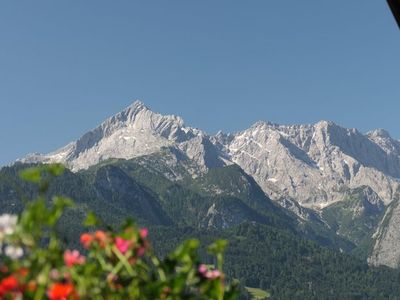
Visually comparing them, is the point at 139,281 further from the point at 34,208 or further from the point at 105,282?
the point at 34,208

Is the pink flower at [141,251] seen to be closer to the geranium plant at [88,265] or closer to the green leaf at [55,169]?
the geranium plant at [88,265]

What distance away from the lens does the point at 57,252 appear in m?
3.02

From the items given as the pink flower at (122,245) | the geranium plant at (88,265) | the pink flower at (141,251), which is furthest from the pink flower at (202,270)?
the pink flower at (122,245)

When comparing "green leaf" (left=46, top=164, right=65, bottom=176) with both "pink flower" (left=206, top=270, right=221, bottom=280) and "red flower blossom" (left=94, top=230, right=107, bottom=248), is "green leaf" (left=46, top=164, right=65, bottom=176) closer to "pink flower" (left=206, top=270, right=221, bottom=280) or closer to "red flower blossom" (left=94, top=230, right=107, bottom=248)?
"red flower blossom" (left=94, top=230, right=107, bottom=248)

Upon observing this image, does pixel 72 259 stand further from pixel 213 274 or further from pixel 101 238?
pixel 213 274

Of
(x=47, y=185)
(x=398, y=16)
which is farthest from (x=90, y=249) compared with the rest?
(x=398, y=16)

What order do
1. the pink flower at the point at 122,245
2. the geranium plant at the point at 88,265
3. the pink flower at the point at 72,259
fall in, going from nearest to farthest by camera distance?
the geranium plant at the point at 88,265
the pink flower at the point at 72,259
the pink flower at the point at 122,245

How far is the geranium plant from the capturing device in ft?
9.19

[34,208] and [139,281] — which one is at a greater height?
[34,208]

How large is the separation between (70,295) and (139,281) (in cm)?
53

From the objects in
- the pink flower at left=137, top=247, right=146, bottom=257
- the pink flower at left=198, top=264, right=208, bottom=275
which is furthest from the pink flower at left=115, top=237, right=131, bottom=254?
the pink flower at left=198, top=264, right=208, bottom=275

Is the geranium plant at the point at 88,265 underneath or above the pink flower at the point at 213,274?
above

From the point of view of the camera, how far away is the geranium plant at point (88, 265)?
2.80 meters

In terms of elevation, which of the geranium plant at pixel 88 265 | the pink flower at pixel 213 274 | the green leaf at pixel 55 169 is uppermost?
the green leaf at pixel 55 169
